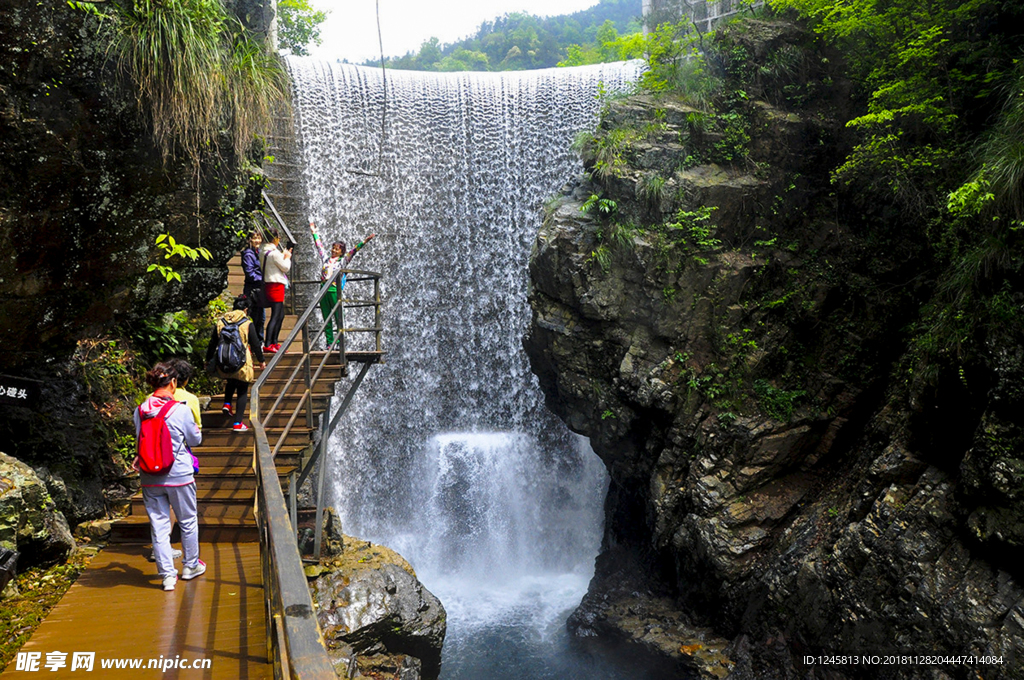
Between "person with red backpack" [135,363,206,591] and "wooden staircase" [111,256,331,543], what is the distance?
1008 mm

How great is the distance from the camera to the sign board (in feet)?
20.9

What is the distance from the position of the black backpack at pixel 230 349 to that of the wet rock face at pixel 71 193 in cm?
118

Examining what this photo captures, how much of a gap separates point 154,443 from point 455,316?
32.7 ft

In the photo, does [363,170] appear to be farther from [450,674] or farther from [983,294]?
[983,294]

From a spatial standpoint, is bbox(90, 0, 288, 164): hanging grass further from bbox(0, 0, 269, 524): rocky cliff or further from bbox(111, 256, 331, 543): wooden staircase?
bbox(111, 256, 331, 543): wooden staircase

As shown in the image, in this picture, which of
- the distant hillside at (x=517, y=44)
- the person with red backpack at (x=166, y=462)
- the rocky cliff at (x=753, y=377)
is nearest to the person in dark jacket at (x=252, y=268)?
the person with red backpack at (x=166, y=462)

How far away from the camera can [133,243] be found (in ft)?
20.6

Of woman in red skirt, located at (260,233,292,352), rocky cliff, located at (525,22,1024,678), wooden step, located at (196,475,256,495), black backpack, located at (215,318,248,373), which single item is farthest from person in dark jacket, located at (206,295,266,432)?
rocky cliff, located at (525,22,1024,678)

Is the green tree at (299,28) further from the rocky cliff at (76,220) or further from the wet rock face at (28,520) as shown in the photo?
the wet rock face at (28,520)

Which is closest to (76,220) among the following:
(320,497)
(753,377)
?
(320,497)

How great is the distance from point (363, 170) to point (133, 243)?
8.33 metres

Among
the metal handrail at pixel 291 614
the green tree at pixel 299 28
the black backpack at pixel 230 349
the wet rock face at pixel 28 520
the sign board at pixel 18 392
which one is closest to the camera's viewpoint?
the metal handrail at pixel 291 614

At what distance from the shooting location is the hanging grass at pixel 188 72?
19.5 feet

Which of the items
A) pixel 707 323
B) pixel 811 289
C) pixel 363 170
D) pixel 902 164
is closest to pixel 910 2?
pixel 902 164
